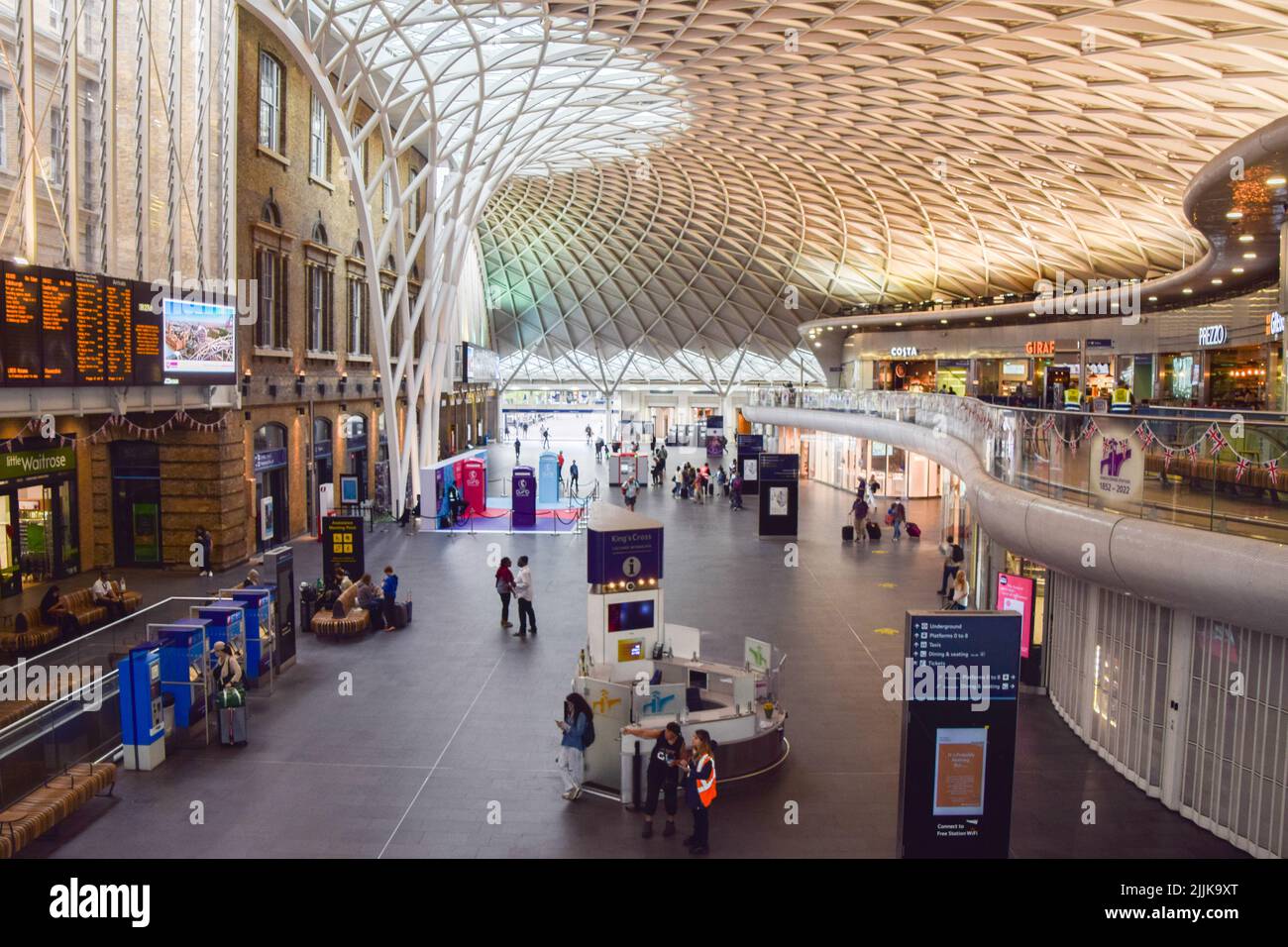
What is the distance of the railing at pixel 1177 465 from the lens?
32.3ft

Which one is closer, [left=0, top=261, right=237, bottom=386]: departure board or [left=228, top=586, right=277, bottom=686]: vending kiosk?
[left=228, top=586, right=277, bottom=686]: vending kiosk

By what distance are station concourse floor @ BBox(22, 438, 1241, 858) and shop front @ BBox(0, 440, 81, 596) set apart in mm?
8209

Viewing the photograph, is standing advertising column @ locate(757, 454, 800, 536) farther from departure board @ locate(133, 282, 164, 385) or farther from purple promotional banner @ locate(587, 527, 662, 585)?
departure board @ locate(133, 282, 164, 385)

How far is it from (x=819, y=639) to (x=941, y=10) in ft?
52.8

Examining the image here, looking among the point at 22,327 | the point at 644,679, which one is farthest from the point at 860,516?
the point at 22,327

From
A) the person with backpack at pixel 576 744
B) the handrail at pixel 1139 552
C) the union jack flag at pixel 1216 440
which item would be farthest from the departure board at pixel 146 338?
the union jack flag at pixel 1216 440

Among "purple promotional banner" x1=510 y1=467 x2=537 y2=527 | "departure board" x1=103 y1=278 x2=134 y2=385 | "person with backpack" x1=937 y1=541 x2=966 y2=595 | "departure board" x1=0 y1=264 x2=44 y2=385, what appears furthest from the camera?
"purple promotional banner" x1=510 y1=467 x2=537 y2=527

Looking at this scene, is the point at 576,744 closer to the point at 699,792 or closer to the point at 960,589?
the point at 699,792

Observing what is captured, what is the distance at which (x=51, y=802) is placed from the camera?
10.9 metres

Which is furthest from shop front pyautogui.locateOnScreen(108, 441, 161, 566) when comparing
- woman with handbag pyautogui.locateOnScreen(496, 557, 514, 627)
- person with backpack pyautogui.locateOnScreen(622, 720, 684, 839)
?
person with backpack pyautogui.locateOnScreen(622, 720, 684, 839)

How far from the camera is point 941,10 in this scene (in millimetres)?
25016

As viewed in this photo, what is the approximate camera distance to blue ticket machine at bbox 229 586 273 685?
1650 centimetres

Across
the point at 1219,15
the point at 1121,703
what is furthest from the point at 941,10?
the point at 1121,703
